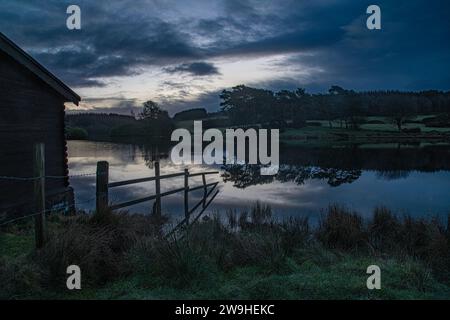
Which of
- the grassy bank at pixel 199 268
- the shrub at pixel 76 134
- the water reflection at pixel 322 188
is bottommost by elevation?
the water reflection at pixel 322 188

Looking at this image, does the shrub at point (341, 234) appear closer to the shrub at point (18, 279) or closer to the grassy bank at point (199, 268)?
the grassy bank at point (199, 268)

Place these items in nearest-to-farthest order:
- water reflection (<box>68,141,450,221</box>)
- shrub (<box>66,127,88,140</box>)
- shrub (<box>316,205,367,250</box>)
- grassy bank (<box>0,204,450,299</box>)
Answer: grassy bank (<box>0,204,450,299</box>) → shrub (<box>316,205,367,250</box>) → water reflection (<box>68,141,450,221</box>) → shrub (<box>66,127,88,140</box>)

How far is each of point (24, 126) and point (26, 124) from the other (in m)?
0.14

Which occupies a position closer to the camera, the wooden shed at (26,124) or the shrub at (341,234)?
the shrub at (341,234)

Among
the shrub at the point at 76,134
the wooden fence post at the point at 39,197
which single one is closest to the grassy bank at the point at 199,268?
the wooden fence post at the point at 39,197

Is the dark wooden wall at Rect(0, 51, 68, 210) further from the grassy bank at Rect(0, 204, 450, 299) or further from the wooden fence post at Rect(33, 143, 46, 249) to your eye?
the wooden fence post at Rect(33, 143, 46, 249)

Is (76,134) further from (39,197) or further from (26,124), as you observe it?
(39,197)

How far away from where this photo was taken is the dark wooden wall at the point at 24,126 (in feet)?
36.9

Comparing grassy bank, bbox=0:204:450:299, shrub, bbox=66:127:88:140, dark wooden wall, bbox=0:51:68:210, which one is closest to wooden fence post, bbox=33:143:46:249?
grassy bank, bbox=0:204:450:299

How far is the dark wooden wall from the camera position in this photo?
36.9 ft

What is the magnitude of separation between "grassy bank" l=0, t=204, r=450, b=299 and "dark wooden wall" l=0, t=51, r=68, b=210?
12.1 ft

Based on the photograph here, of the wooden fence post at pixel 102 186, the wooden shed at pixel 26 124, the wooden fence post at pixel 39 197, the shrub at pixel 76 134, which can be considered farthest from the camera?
the shrub at pixel 76 134

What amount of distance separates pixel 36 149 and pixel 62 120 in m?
8.74
